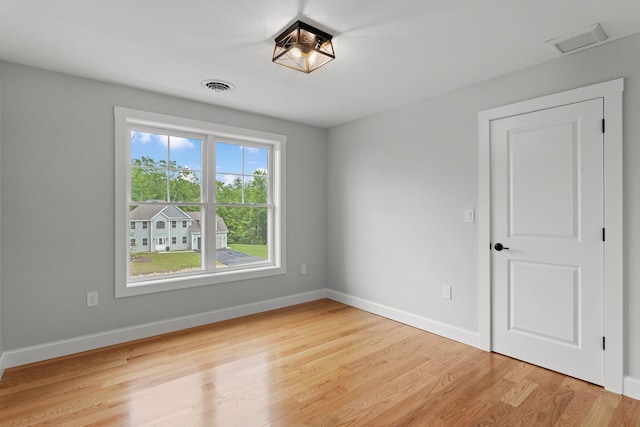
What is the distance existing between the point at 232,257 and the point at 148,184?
1.27m

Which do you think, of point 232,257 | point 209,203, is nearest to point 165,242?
point 209,203

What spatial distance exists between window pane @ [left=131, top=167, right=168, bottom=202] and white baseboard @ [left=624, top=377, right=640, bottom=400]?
13.8 ft

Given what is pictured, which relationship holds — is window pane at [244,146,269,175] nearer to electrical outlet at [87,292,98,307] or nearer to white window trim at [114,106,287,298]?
white window trim at [114,106,287,298]

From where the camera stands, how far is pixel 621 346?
87.6 inches

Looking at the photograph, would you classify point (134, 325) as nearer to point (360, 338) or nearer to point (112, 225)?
point (112, 225)

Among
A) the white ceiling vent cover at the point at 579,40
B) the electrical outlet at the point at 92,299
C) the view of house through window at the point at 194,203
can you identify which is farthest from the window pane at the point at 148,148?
the white ceiling vent cover at the point at 579,40

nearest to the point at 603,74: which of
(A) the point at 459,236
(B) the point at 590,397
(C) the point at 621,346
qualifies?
(A) the point at 459,236

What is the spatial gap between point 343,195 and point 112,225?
2742mm

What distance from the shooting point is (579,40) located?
7.39 feet

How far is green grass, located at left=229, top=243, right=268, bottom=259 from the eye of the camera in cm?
405

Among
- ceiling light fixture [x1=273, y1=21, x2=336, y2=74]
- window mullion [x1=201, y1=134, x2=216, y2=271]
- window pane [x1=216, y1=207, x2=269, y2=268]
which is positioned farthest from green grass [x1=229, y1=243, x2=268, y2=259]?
ceiling light fixture [x1=273, y1=21, x2=336, y2=74]

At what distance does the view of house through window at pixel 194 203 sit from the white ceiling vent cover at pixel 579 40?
10.4ft

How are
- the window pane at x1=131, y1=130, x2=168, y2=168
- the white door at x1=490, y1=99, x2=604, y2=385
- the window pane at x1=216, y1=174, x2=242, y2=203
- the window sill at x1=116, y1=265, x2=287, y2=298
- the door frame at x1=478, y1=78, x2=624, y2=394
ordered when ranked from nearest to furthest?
the door frame at x1=478, y1=78, x2=624, y2=394 < the white door at x1=490, y1=99, x2=604, y2=385 < the window sill at x1=116, y1=265, x2=287, y2=298 < the window pane at x1=131, y1=130, x2=168, y2=168 < the window pane at x1=216, y1=174, x2=242, y2=203

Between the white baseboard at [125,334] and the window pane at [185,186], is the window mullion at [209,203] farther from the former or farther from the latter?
the white baseboard at [125,334]
